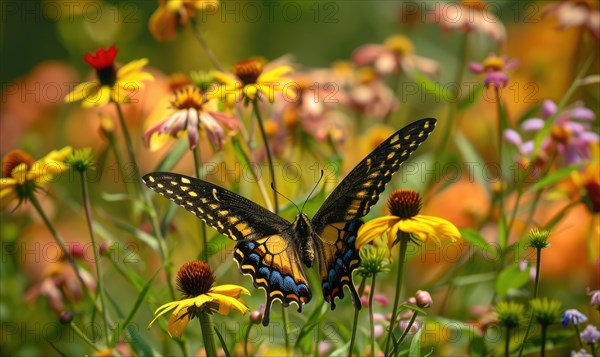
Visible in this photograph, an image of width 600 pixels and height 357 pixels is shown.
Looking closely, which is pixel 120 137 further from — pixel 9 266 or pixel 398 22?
pixel 398 22

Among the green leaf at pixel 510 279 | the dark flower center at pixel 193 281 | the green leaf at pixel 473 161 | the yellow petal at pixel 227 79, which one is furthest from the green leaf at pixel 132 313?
the green leaf at pixel 473 161

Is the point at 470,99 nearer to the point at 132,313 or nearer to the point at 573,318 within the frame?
the point at 573,318

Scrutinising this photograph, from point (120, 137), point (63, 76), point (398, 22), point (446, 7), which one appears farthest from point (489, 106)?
point (63, 76)

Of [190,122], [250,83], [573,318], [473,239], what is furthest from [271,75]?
[573,318]

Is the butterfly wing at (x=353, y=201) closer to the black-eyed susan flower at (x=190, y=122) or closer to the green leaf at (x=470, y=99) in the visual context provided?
the black-eyed susan flower at (x=190, y=122)

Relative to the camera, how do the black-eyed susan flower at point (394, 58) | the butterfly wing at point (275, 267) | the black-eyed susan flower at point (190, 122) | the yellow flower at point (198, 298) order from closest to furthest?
1. the yellow flower at point (198, 298)
2. the butterfly wing at point (275, 267)
3. the black-eyed susan flower at point (190, 122)
4. the black-eyed susan flower at point (394, 58)

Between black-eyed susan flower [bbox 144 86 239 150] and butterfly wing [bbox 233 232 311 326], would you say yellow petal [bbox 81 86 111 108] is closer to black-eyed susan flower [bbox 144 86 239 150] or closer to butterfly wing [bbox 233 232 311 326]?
black-eyed susan flower [bbox 144 86 239 150]
